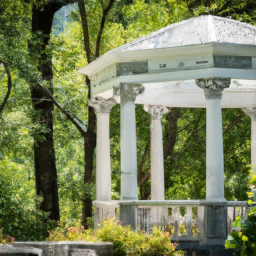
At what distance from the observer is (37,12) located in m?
37.6

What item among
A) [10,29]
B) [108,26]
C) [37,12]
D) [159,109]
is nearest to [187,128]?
[108,26]

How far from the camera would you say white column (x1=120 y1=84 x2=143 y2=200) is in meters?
27.6

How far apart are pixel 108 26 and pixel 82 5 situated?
299 inches

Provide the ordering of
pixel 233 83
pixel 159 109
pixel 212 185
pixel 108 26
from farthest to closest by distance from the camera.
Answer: pixel 108 26 → pixel 159 109 → pixel 233 83 → pixel 212 185

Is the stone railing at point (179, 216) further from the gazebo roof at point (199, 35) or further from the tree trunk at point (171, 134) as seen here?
the tree trunk at point (171, 134)

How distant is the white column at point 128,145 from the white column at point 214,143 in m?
3.55

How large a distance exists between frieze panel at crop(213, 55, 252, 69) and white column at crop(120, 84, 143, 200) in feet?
13.6

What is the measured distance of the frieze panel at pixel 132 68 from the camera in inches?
1093

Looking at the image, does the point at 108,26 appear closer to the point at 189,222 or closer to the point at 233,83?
the point at 233,83

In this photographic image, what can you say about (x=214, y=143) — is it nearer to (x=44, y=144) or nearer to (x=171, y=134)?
(x=44, y=144)

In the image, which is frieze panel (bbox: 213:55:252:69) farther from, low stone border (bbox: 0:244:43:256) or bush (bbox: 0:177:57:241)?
low stone border (bbox: 0:244:43:256)

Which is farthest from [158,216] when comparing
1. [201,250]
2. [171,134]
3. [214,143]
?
[171,134]

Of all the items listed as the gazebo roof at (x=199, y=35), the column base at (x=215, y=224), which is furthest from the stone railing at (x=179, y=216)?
the gazebo roof at (x=199, y=35)

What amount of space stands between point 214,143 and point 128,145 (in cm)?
421
